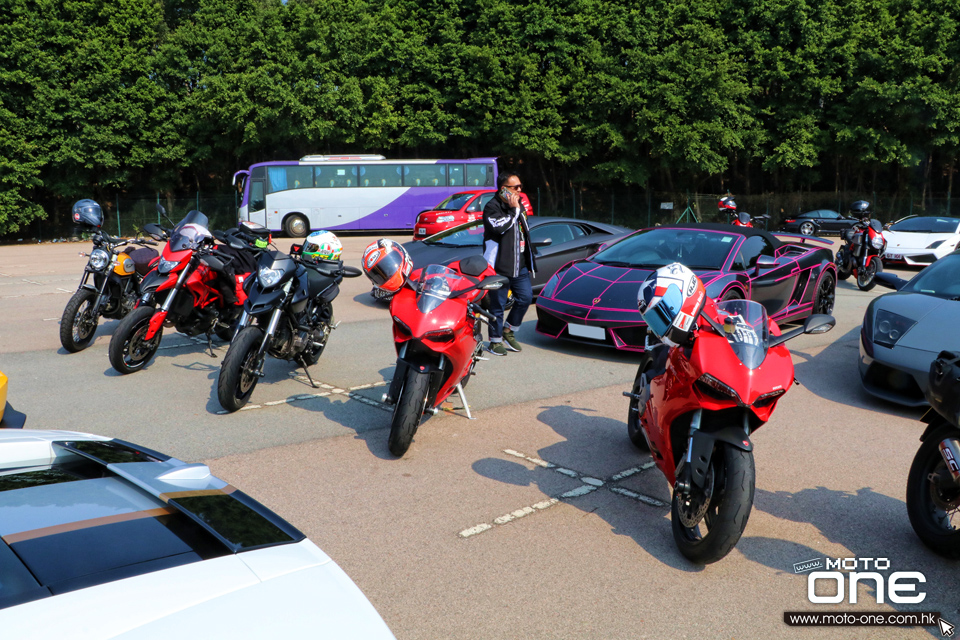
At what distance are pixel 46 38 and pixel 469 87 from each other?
1826 centimetres

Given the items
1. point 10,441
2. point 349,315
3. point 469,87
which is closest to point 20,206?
point 469,87

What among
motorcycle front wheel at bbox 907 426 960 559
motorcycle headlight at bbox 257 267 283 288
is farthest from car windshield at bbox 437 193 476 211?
motorcycle front wheel at bbox 907 426 960 559

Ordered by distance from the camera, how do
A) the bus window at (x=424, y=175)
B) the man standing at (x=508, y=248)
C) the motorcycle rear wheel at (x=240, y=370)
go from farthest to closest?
1. the bus window at (x=424, y=175)
2. the man standing at (x=508, y=248)
3. the motorcycle rear wheel at (x=240, y=370)

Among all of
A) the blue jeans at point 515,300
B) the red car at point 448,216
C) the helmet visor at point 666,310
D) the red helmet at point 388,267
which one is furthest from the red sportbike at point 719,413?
the red car at point 448,216

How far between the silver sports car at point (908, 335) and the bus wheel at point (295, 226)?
2543 centimetres

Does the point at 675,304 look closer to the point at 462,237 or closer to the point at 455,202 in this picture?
the point at 462,237

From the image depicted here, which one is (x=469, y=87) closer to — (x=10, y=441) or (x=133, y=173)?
(x=133, y=173)

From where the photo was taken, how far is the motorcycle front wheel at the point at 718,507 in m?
3.30

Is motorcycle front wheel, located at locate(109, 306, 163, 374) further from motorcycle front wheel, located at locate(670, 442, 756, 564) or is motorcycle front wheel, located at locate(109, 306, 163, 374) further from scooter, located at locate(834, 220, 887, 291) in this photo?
scooter, located at locate(834, 220, 887, 291)

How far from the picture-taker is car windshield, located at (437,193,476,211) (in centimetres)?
2369

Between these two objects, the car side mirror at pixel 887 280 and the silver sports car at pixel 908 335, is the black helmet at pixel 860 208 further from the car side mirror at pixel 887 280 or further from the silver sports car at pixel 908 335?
the car side mirror at pixel 887 280

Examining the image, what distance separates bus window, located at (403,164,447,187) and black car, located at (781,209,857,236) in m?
16.3

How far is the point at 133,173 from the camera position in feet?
118

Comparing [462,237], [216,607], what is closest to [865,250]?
[462,237]
